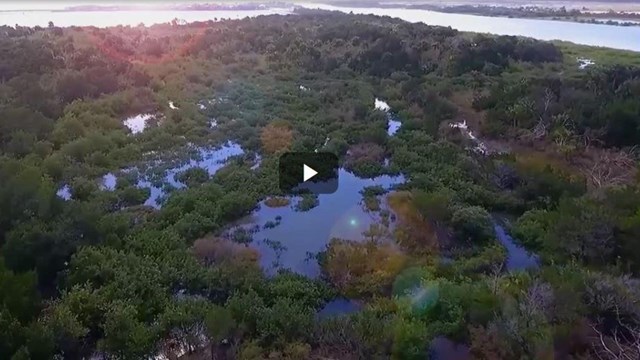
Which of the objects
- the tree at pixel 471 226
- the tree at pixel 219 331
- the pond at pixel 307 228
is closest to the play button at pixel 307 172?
the pond at pixel 307 228

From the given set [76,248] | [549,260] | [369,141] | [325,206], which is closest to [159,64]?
[369,141]

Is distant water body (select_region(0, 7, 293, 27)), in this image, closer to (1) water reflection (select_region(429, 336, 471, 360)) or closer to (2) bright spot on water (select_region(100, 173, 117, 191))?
(2) bright spot on water (select_region(100, 173, 117, 191))

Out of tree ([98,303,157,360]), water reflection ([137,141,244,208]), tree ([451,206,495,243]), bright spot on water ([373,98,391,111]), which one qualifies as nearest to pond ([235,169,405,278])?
tree ([451,206,495,243])

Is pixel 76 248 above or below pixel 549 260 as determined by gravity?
above

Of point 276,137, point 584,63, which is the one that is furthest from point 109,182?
point 584,63

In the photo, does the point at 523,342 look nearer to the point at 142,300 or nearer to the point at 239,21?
the point at 142,300

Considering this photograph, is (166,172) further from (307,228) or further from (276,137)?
(307,228)

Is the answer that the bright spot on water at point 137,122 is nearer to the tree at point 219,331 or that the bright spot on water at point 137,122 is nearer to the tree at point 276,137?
the tree at point 276,137
